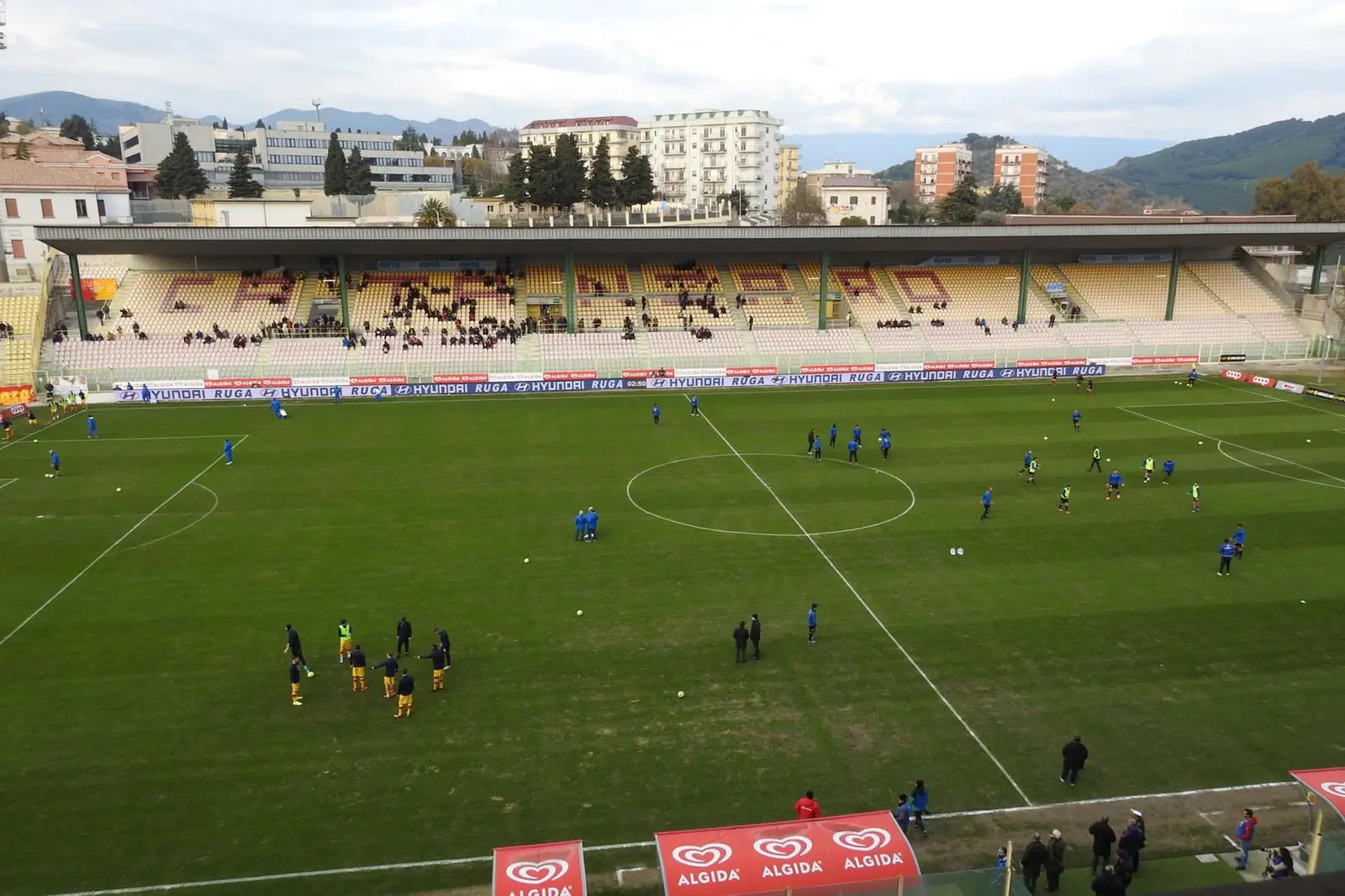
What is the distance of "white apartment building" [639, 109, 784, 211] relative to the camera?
13925 cm

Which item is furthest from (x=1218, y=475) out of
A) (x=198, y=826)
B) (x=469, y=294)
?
(x=469, y=294)

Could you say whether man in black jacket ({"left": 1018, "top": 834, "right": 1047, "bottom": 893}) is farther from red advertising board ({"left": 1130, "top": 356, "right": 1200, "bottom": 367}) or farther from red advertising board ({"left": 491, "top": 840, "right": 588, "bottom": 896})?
red advertising board ({"left": 1130, "top": 356, "right": 1200, "bottom": 367})

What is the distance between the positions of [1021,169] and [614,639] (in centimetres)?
18318

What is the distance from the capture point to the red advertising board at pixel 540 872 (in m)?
9.95

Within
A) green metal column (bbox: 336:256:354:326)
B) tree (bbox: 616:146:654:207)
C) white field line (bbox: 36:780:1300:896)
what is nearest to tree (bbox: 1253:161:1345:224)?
tree (bbox: 616:146:654:207)

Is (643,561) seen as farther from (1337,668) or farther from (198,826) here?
(1337,668)

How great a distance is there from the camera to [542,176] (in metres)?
71.9

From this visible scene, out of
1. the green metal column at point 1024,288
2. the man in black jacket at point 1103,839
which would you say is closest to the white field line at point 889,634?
the man in black jacket at point 1103,839

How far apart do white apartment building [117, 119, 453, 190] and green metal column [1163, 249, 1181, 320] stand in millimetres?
95006

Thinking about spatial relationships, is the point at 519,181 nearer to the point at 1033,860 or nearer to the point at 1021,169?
the point at 1033,860

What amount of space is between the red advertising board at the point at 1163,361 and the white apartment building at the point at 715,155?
8863cm

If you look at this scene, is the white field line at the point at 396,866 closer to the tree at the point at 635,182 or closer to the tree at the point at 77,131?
the tree at the point at 635,182

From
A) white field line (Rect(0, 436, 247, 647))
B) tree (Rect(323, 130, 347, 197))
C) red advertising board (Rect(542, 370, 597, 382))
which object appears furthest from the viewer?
tree (Rect(323, 130, 347, 197))

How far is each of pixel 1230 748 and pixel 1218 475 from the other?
19.8 metres
